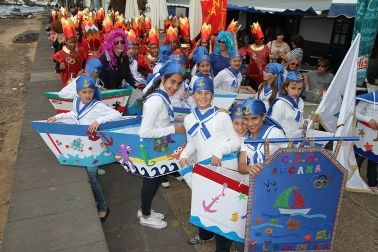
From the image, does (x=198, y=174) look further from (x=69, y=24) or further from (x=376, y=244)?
(x=69, y=24)

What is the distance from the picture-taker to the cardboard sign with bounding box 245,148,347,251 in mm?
2678

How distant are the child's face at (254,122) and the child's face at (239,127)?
0.79ft

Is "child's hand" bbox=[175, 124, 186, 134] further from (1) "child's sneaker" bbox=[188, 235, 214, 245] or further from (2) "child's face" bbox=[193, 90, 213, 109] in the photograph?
(1) "child's sneaker" bbox=[188, 235, 214, 245]

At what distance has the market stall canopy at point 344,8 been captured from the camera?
8059 mm

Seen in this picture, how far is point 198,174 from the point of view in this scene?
2914 mm

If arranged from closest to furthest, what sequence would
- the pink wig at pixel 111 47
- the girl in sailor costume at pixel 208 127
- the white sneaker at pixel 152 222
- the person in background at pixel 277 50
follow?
the girl in sailor costume at pixel 208 127, the white sneaker at pixel 152 222, the pink wig at pixel 111 47, the person in background at pixel 277 50

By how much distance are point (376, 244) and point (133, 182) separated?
303 centimetres

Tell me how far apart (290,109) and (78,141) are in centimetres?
230

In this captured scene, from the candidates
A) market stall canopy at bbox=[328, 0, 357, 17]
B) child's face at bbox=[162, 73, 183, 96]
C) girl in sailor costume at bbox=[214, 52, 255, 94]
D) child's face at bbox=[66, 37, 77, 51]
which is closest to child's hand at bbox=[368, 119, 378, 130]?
girl in sailor costume at bbox=[214, 52, 255, 94]

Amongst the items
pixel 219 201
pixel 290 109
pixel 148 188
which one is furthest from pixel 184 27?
pixel 219 201

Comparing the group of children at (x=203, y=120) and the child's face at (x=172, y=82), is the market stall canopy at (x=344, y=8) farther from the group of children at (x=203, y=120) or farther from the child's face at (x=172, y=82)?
the child's face at (x=172, y=82)

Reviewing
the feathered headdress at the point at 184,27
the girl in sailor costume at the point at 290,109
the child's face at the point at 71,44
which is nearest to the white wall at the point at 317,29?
the feathered headdress at the point at 184,27

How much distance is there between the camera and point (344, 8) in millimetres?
8227

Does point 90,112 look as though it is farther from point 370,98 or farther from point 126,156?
point 370,98
